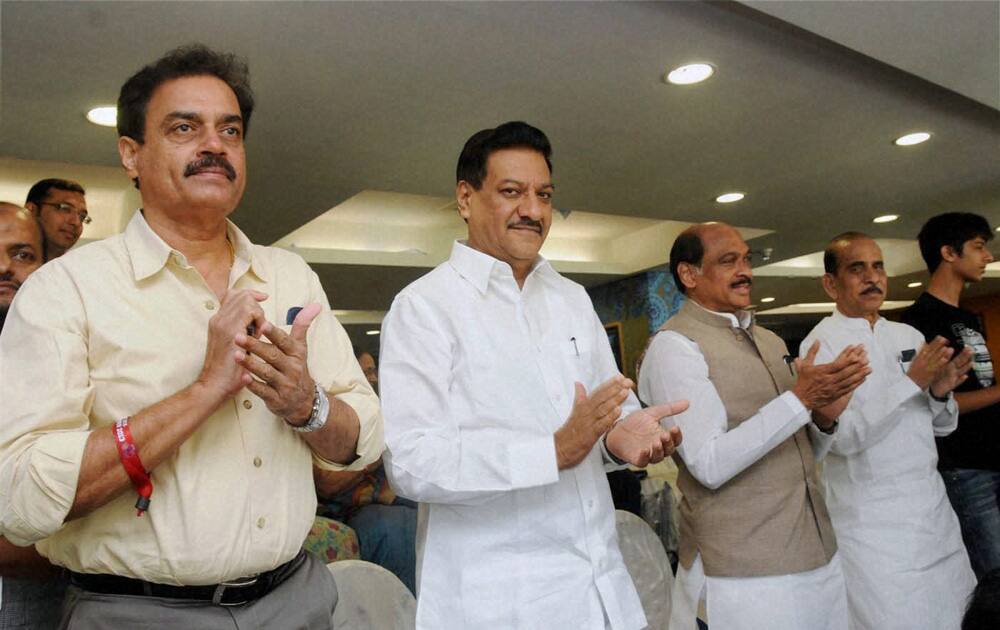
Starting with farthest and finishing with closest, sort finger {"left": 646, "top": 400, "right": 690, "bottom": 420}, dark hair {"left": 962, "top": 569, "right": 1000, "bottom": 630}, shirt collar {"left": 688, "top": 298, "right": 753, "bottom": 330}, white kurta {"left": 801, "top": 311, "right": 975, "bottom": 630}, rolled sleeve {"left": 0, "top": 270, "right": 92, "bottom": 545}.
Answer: white kurta {"left": 801, "top": 311, "right": 975, "bottom": 630}
shirt collar {"left": 688, "top": 298, "right": 753, "bottom": 330}
finger {"left": 646, "top": 400, "right": 690, "bottom": 420}
rolled sleeve {"left": 0, "top": 270, "right": 92, "bottom": 545}
dark hair {"left": 962, "top": 569, "right": 1000, "bottom": 630}

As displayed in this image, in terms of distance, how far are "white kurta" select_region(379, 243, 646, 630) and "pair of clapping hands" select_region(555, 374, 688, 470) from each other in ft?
0.13

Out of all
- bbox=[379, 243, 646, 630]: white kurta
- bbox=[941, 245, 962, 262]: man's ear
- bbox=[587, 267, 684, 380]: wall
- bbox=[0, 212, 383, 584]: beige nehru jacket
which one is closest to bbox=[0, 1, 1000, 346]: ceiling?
bbox=[941, 245, 962, 262]: man's ear

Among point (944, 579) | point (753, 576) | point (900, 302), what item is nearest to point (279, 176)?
point (753, 576)

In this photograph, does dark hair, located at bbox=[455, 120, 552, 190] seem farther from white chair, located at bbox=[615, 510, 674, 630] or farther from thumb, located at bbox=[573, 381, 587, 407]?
white chair, located at bbox=[615, 510, 674, 630]

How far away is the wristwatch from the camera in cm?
108

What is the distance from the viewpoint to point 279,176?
13.0 ft

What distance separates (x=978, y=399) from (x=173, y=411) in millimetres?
2798

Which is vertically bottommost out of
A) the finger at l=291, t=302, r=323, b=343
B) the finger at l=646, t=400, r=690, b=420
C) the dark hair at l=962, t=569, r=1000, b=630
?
the dark hair at l=962, t=569, r=1000, b=630

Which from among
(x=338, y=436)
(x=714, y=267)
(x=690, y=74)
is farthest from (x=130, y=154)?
(x=690, y=74)

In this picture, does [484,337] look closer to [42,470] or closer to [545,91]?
[42,470]

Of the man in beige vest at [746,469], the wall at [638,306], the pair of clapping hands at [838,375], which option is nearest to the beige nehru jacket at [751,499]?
the man in beige vest at [746,469]

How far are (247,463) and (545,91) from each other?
7.80 ft

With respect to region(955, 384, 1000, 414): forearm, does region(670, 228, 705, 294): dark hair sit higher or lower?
higher

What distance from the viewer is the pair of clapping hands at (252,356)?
0.98m
